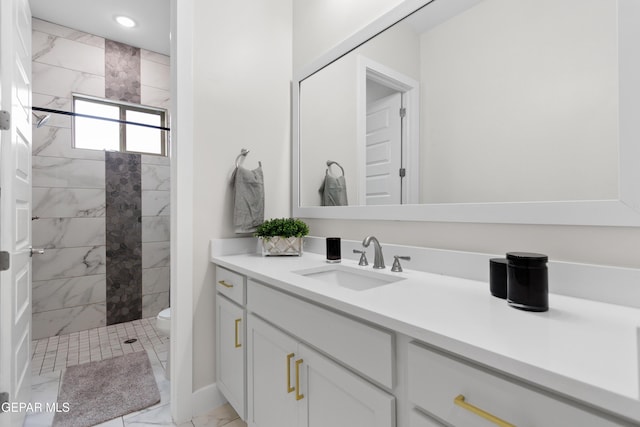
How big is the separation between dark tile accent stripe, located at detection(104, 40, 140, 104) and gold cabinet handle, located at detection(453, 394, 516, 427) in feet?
11.8

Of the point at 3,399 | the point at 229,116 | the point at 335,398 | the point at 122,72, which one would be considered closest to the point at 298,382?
the point at 335,398

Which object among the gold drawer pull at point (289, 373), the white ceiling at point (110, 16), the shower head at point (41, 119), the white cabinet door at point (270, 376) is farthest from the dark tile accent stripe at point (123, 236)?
the gold drawer pull at point (289, 373)

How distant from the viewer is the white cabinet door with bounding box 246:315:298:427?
1.05 m

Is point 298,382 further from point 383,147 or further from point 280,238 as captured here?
point 383,147

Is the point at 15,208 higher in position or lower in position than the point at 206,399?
higher

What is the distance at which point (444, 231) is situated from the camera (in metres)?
1.23

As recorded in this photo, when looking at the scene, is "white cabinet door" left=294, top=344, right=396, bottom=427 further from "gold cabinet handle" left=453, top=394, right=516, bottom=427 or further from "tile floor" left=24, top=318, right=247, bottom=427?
"tile floor" left=24, top=318, right=247, bottom=427

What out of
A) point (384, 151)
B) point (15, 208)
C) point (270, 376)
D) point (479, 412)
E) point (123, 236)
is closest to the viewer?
point (479, 412)

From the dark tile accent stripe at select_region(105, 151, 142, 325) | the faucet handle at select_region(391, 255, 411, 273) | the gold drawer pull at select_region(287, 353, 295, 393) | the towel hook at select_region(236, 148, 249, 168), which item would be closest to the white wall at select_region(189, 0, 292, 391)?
the towel hook at select_region(236, 148, 249, 168)

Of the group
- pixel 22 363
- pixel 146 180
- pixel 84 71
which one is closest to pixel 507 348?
pixel 22 363

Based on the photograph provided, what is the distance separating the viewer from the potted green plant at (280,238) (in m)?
1.68

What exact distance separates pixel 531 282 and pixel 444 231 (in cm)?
49

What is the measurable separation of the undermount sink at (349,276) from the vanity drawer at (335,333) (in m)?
0.22

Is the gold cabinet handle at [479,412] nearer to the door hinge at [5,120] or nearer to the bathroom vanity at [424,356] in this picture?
the bathroom vanity at [424,356]
